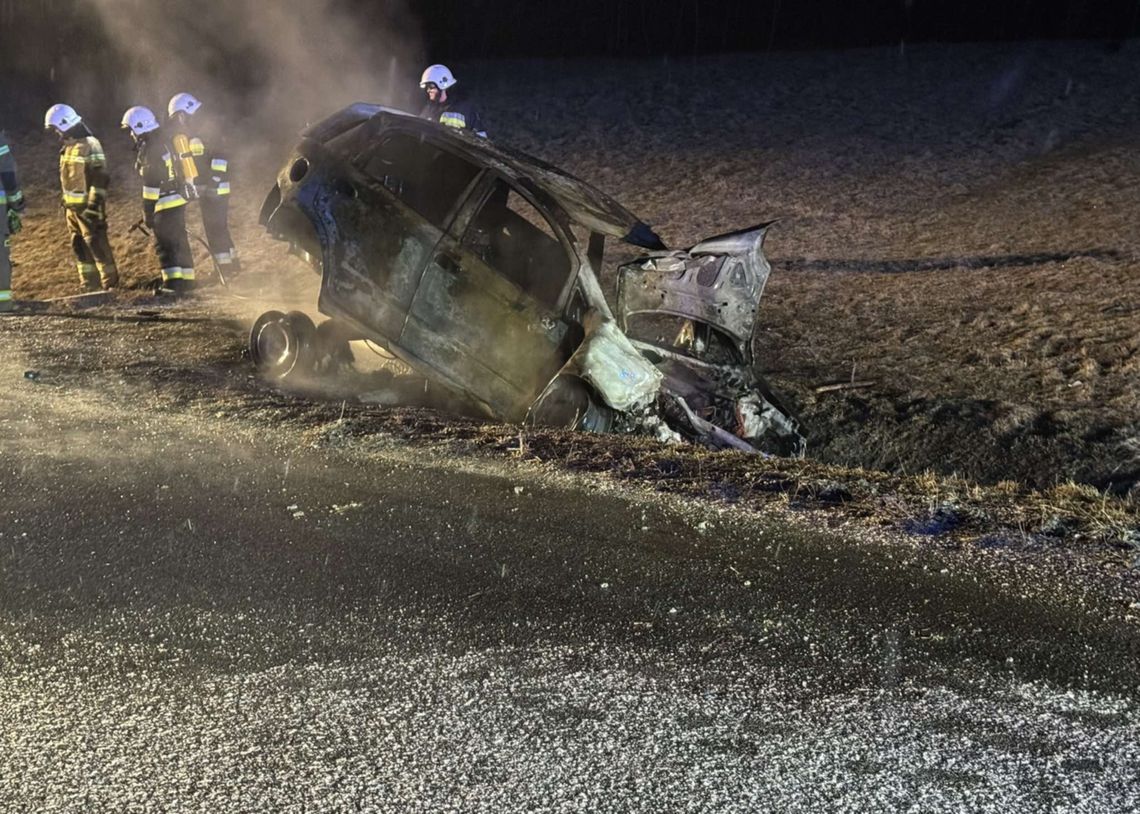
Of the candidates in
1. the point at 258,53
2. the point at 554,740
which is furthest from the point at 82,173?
the point at 258,53

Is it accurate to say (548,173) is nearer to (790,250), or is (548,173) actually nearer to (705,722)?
(705,722)

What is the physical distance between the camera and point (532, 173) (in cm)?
680

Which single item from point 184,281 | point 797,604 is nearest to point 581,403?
point 797,604

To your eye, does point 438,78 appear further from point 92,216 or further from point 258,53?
point 258,53

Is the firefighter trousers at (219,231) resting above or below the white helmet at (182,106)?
below

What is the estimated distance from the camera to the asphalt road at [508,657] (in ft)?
9.97

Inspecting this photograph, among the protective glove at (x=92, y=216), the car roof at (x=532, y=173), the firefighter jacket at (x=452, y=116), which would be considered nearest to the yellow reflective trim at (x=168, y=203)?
the protective glove at (x=92, y=216)

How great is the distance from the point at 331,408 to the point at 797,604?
3.63m

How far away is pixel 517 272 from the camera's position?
7711 mm

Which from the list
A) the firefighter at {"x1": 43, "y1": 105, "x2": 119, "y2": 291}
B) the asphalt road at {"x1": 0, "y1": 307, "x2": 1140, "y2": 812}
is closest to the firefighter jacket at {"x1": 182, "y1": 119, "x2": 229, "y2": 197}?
the firefighter at {"x1": 43, "y1": 105, "x2": 119, "y2": 291}

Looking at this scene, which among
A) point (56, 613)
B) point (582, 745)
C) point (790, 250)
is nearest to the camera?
point (582, 745)

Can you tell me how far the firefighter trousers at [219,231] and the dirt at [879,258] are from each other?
356 mm

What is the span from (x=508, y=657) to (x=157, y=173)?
880 cm

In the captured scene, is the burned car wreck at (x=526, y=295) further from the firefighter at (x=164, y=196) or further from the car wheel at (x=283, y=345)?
the firefighter at (x=164, y=196)
